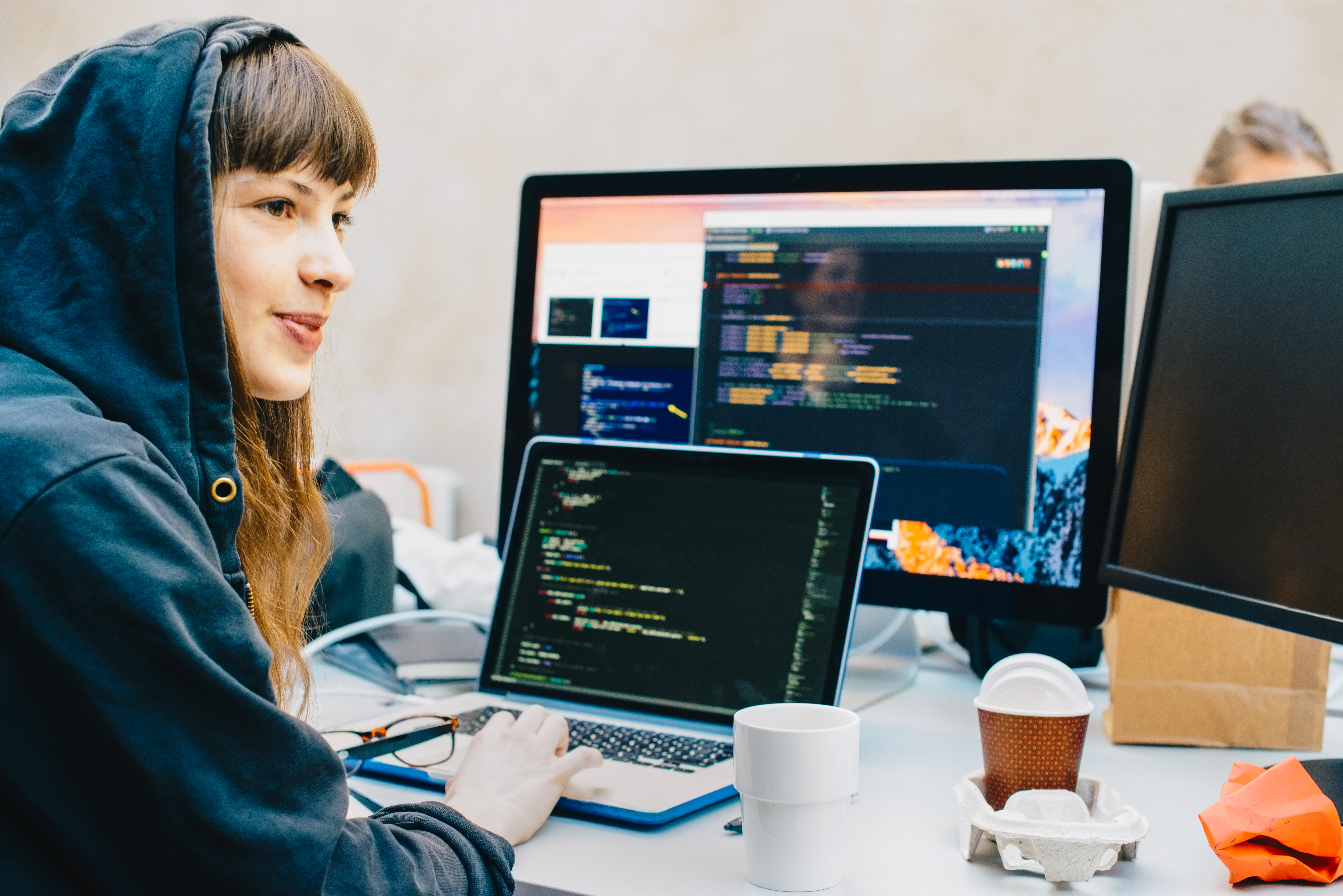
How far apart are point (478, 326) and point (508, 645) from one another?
181 cm

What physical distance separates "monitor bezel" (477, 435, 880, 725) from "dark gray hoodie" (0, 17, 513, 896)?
29cm

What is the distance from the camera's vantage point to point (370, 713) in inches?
36.5

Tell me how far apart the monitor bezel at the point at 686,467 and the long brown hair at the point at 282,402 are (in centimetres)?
17

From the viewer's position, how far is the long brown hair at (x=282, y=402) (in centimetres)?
63

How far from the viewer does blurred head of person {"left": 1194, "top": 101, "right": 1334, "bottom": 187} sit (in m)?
1.98

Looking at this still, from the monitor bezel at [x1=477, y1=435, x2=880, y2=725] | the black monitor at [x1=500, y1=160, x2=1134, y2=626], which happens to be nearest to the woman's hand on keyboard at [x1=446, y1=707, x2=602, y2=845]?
the monitor bezel at [x1=477, y1=435, x2=880, y2=725]

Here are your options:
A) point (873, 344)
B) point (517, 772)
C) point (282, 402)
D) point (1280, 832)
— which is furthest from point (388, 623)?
point (1280, 832)

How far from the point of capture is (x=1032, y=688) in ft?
2.24

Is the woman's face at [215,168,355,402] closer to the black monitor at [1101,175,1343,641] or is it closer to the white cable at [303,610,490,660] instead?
the white cable at [303,610,490,660]

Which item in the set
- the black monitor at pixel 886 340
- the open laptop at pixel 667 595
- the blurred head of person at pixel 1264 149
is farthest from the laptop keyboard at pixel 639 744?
the blurred head of person at pixel 1264 149

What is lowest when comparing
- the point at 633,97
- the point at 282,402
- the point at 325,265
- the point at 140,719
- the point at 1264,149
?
the point at 140,719

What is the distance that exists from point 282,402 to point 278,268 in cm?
21

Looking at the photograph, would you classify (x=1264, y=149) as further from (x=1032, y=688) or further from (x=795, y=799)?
(x=795, y=799)

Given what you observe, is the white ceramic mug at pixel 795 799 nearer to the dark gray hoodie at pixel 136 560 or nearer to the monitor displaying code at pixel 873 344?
the dark gray hoodie at pixel 136 560
